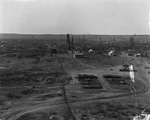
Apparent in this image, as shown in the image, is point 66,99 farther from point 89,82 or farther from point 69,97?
point 89,82

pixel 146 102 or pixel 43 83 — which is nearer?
pixel 146 102

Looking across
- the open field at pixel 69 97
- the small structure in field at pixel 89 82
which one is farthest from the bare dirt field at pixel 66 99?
the small structure in field at pixel 89 82

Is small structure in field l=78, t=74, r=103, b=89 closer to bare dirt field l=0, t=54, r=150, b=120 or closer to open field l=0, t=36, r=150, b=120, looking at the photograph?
open field l=0, t=36, r=150, b=120

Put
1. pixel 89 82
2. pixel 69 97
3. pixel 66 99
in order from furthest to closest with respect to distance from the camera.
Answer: pixel 89 82 → pixel 69 97 → pixel 66 99

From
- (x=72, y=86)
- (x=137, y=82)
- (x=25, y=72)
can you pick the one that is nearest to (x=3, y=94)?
(x=72, y=86)

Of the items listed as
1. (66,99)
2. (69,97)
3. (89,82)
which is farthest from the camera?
(89,82)

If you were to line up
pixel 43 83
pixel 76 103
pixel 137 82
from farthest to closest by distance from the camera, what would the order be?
pixel 137 82
pixel 43 83
pixel 76 103

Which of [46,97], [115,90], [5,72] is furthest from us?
[5,72]

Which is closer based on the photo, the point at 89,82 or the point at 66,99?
the point at 66,99

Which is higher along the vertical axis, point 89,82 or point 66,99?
point 89,82

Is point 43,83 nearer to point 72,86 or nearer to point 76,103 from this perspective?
point 72,86

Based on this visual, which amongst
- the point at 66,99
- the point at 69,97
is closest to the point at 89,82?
the point at 69,97
